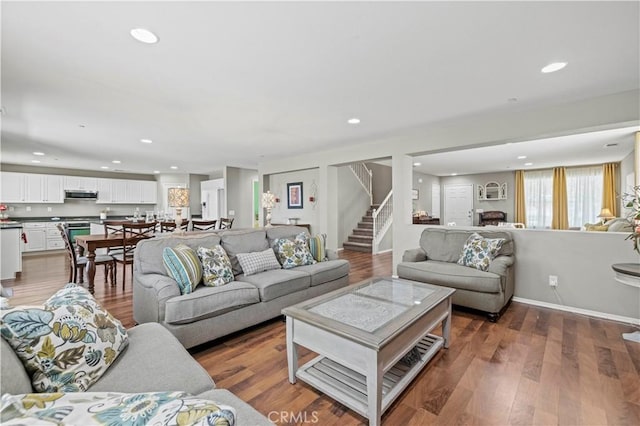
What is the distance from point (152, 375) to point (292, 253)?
7.54ft

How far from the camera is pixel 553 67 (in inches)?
97.3

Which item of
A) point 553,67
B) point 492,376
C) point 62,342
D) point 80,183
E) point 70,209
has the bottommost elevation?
point 492,376

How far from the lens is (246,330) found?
9.46ft

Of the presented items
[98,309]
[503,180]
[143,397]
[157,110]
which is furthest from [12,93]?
[503,180]

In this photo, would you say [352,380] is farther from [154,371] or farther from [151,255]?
[151,255]

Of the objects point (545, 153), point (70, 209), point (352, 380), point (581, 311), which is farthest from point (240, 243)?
point (70, 209)

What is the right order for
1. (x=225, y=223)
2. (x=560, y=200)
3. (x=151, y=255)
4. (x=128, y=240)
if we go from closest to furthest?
(x=151, y=255) → (x=128, y=240) → (x=225, y=223) → (x=560, y=200)

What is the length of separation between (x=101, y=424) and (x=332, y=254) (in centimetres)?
342

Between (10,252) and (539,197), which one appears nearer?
(10,252)

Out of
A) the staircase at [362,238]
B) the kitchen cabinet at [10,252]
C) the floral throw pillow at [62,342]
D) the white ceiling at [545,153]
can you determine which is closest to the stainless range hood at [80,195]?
the kitchen cabinet at [10,252]

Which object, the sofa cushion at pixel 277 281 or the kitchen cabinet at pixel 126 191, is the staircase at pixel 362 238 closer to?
the sofa cushion at pixel 277 281

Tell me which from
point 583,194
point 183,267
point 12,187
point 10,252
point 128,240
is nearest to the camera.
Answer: point 183,267

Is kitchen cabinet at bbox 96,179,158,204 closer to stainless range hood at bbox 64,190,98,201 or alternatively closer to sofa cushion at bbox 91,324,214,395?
stainless range hood at bbox 64,190,98,201

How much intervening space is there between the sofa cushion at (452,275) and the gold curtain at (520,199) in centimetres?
715
